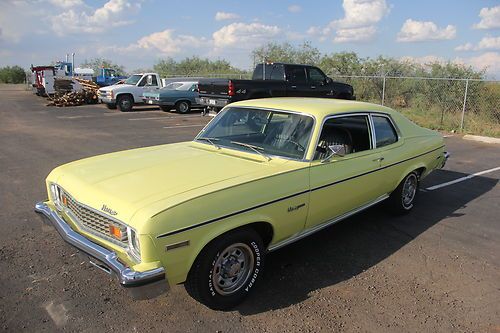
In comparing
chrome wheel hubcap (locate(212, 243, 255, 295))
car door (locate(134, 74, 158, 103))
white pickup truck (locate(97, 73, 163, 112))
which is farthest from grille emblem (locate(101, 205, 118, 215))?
car door (locate(134, 74, 158, 103))

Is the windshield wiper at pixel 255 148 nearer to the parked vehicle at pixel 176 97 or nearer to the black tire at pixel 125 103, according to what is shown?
the parked vehicle at pixel 176 97

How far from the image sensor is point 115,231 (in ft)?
9.70

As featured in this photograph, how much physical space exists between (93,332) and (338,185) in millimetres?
2463

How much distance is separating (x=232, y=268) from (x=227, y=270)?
0.05 m

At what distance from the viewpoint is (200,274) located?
9.94 ft

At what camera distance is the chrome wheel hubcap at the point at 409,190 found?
5445mm

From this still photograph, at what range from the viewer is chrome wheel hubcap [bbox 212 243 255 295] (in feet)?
10.5

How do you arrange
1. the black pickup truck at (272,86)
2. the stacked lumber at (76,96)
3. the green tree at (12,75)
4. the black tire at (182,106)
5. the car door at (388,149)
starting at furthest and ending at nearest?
the green tree at (12,75), the stacked lumber at (76,96), the black tire at (182,106), the black pickup truck at (272,86), the car door at (388,149)

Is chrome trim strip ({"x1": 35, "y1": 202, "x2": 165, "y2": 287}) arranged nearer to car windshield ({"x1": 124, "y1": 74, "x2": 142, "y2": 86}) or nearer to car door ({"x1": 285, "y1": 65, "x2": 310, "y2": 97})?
car door ({"x1": 285, "y1": 65, "x2": 310, "y2": 97})

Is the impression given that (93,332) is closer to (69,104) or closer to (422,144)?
(422,144)

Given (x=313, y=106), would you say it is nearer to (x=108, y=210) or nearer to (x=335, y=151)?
(x=335, y=151)

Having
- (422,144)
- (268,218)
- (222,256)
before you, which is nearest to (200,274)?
(222,256)

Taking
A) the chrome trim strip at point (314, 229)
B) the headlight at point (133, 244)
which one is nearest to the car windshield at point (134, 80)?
the chrome trim strip at point (314, 229)

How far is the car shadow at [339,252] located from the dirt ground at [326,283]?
1 cm
